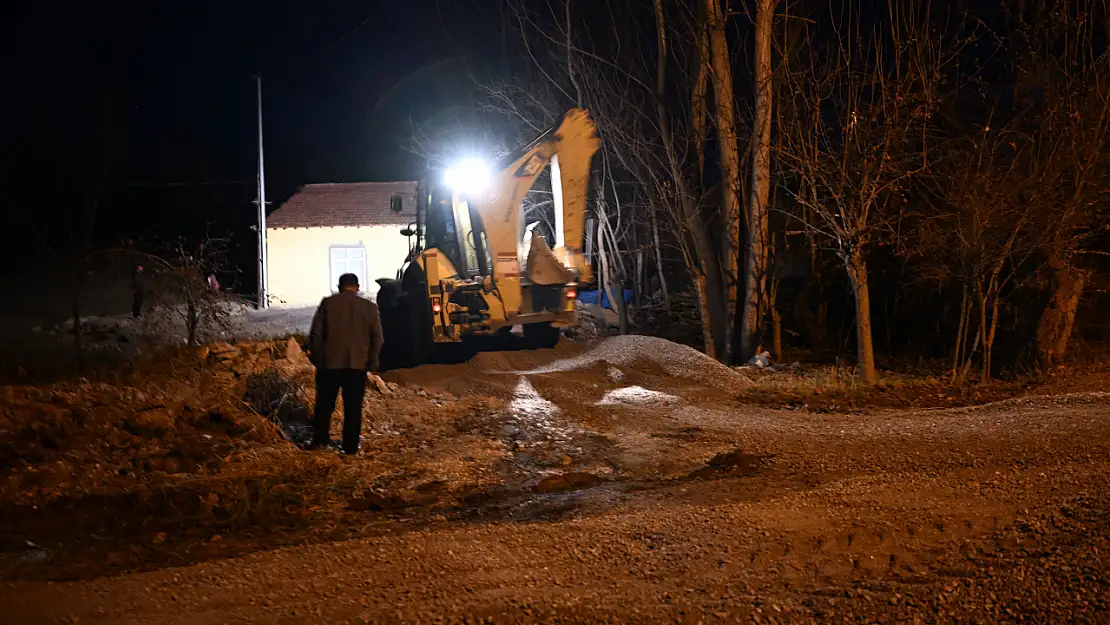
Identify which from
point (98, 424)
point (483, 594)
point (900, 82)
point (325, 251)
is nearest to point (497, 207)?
point (900, 82)

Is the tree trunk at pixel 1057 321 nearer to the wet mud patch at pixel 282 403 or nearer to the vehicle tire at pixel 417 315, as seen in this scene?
the vehicle tire at pixel 417 315

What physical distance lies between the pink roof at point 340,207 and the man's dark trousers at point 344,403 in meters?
20.2

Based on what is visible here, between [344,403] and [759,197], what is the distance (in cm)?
872

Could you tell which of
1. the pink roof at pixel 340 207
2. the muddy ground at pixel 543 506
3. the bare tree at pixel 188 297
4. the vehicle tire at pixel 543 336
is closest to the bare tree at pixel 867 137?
the muddy ground at pixel 543 506

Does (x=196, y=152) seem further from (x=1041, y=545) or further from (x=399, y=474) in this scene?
(x=1041, y=545)

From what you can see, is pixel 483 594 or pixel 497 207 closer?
pixel 483 594

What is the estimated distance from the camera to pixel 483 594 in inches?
195

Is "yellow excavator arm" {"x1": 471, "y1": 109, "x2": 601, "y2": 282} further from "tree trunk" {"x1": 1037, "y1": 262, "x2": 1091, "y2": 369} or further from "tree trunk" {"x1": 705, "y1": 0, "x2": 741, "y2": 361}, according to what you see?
"tree trunk" {"x1": 1037, "y1": 262, "x2": 1091, "y2": 369}

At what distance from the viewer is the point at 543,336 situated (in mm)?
16609

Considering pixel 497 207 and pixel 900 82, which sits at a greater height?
pixel 900 82

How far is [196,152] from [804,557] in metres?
56.5

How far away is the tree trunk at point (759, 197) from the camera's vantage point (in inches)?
573

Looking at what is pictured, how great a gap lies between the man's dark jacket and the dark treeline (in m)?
6.59

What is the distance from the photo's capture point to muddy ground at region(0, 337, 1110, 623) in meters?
4.79
